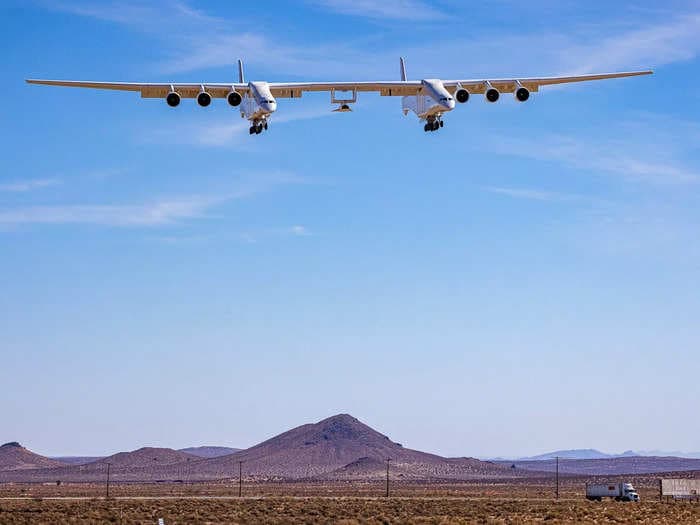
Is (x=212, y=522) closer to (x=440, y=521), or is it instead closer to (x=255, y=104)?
(x=440, y=521)

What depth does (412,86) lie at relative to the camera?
58938 mm

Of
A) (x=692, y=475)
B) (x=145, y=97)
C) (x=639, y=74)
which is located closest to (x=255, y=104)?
(x=145, y=97)

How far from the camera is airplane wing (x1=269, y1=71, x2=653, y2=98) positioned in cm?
5897

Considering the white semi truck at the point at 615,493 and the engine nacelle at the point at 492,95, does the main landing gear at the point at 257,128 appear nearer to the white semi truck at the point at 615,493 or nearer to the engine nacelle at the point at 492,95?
the engine nacelle at the point at 492,95

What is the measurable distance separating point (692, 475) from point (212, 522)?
448ft

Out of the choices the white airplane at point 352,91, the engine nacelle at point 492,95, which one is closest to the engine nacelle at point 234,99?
the white airplane at point 352,91

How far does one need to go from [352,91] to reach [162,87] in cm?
950

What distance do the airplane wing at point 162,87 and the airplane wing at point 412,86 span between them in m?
3.14

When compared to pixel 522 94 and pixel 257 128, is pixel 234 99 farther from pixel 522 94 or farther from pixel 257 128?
pixel 522 94

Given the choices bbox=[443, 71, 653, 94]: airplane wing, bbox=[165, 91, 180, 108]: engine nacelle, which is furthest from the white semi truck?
bbox=[165, 91, 180, 108]: engine nacelle

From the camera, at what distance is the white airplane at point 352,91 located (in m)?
52.5

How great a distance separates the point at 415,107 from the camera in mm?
57812

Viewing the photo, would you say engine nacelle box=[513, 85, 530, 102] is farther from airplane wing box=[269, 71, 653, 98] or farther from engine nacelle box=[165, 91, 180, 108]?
engine nacelle box=[165, 91, 180, 108]

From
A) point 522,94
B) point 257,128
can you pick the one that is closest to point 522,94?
point 522,94
